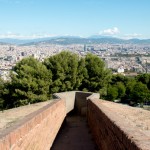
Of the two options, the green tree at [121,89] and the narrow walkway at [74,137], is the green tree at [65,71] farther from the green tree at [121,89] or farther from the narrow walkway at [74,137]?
the green tree at [121,89]

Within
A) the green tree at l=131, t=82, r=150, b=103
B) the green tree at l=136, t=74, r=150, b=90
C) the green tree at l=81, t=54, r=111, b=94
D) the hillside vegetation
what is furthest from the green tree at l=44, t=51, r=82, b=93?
the green tree at l=136, t=74, r=150, b=90

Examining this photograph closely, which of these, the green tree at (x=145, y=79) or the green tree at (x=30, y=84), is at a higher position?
the green tree at (x=30, y=84)

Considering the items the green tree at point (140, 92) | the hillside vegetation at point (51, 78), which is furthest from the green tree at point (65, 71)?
the green tree at point (140, 92)

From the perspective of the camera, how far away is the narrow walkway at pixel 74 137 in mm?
10859

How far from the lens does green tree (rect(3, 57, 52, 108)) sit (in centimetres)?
2786

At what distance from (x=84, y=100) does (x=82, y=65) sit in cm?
1314

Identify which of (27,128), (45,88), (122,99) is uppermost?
(27,128)

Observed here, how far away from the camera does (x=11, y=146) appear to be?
580 cm

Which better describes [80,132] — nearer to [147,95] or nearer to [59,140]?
[59,140]

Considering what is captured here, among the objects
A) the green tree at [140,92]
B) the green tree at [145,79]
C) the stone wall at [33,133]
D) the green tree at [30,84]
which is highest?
the stone wall at [33,133]

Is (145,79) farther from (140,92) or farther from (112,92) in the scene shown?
(112,92)

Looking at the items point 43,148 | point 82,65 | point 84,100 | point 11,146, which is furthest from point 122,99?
point 11,146

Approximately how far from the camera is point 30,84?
28.0 metres

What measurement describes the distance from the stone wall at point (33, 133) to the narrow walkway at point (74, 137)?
1.02 ft
